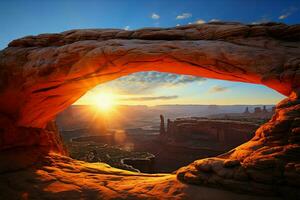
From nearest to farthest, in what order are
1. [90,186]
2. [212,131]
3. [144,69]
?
[90,186], [144,69], [212,131]

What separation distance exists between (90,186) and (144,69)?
4.92 metres

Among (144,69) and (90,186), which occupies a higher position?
(144,69)

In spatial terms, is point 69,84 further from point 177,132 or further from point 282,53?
point 177,132

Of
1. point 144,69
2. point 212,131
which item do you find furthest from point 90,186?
point 212,131

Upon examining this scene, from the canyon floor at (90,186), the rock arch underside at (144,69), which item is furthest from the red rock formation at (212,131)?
the canyon floor at (90,186)

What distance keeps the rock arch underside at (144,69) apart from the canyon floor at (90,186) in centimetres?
3

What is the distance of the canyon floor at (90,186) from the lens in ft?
18.8

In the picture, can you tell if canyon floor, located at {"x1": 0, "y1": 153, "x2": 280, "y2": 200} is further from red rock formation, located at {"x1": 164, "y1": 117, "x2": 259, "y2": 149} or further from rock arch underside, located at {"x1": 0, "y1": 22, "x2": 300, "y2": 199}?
red rock formation, located at {"x1": 164, "y1": 117, "x2": 259, "y2": 149}

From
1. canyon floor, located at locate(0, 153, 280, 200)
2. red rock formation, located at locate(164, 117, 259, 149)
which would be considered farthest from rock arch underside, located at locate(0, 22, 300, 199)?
red rock formation, located at locate(164, 117, 259, 149)

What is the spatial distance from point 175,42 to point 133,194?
5.17m

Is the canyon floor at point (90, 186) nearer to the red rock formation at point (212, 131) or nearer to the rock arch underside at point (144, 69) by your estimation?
the rock arch underside at point (144, 69)

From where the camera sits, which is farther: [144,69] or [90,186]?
[144,69]

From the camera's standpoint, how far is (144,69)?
9109 mm

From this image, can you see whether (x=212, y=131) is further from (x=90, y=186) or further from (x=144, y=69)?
(x=90, y=186)
